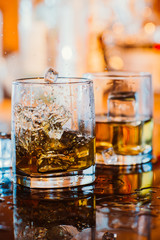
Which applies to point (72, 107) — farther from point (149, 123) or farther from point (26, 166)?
point (149, 123)

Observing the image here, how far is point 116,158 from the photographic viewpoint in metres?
1.02

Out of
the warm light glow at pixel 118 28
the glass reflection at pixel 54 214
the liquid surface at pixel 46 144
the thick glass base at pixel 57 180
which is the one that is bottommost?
the glass reflection at pixel 54 214

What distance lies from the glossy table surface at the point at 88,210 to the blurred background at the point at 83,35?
5.62 feet

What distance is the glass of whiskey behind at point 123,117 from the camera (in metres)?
1.02

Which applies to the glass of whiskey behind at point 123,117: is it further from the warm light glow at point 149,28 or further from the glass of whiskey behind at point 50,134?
the warm light glow at point 149,28

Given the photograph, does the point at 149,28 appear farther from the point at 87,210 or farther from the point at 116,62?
the point at 87,210

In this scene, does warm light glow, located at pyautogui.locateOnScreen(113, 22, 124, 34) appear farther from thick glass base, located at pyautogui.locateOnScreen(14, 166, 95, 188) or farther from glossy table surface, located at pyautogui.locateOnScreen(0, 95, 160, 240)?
thick glass base, located at pyautogui.locateOnScreen(14, 166, 95, 188)

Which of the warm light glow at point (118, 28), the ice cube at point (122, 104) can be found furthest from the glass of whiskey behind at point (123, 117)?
the warm light glow at point (118, 28)

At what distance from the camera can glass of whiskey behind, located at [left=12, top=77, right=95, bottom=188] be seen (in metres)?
0.79

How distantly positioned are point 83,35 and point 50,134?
7.31ft

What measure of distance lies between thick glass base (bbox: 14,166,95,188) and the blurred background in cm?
174

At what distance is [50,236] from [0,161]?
40 centimetres

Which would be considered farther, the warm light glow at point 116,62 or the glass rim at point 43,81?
the warm light glow at point 116,62

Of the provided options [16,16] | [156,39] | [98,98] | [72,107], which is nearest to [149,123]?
[98,98]
